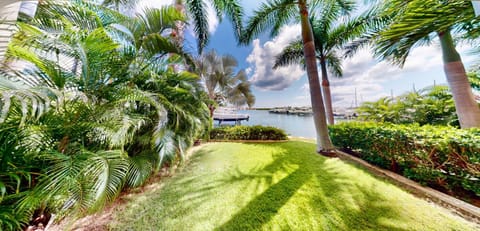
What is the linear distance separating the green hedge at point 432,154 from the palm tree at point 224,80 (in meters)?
6.67

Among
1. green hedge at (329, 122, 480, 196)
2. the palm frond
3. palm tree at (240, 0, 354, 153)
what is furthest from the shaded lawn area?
the palm frond

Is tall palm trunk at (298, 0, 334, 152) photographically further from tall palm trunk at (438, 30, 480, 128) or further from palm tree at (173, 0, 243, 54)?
tall palm trunk at (438, 30, 480, 128)

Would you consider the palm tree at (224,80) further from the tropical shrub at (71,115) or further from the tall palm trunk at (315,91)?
the tropical shrub at (71,115)

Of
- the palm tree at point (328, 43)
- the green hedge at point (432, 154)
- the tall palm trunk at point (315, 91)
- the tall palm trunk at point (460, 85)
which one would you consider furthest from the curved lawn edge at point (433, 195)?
the palm tree at point (328, 43)

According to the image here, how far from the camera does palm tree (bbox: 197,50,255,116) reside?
332 inches

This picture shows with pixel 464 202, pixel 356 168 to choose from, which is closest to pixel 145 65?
pixel 356 168

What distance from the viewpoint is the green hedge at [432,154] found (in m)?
2.18

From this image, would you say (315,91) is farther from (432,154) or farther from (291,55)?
(291,55)

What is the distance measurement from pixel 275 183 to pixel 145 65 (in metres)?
3.63

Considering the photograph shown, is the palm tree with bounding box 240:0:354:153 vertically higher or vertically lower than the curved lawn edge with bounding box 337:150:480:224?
higher

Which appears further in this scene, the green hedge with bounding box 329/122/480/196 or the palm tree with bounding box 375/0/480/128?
the green hedge with bounding box 329/122/480/196

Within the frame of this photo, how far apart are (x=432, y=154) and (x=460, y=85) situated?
224 cm

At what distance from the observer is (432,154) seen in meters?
2.53

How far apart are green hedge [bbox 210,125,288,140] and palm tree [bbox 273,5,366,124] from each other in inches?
111
